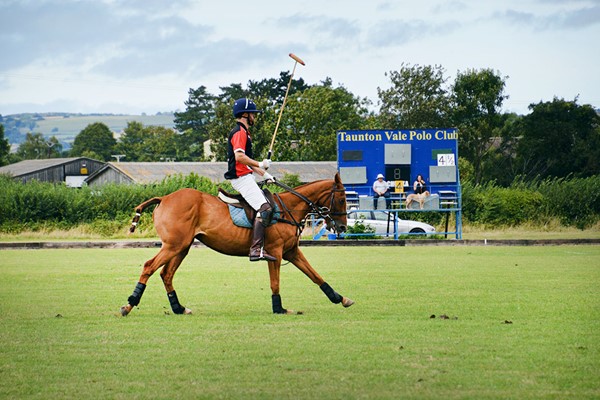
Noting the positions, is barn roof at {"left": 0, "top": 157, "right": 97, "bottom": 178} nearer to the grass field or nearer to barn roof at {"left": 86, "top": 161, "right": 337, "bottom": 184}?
barn roof at {"left": 86, "top": 161, "right": 337, "bottom": 184}

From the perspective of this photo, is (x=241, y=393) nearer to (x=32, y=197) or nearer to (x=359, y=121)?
(x=32, y=197)

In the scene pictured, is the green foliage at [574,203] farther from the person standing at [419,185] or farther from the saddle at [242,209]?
the saddle at [242,209]

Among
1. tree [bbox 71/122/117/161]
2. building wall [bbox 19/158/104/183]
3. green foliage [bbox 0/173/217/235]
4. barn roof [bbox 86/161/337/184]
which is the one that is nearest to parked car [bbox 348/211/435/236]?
green foliage [bbox 0/173/217/235]

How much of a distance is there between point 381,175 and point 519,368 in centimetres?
2617

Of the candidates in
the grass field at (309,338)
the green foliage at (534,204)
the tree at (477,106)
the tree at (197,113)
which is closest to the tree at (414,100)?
the tree at (477,106)

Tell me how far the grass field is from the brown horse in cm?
41

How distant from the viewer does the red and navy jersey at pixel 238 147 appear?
12.8m

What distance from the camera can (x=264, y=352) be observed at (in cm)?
935

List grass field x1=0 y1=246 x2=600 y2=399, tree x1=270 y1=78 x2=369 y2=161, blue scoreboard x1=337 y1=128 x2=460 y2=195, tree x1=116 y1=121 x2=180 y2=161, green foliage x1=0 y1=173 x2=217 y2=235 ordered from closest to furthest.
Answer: grass field x1=0 y1=246 x2=600 y2=399 → blue scoreboard x1=337 y1=128 x2=460 y2=195 → green foliage x1=0 y1=173 x2=217 y2=235 → tree x1=270 y1=78 x2=369 y2=161 → tree x1=116 y1=121 x2=180 y2=161

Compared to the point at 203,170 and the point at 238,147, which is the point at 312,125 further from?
the point at 238,147

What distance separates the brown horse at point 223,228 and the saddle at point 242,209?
2.5 inches

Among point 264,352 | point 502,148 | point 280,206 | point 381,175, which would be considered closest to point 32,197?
point 381,175

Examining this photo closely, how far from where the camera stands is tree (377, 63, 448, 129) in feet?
210

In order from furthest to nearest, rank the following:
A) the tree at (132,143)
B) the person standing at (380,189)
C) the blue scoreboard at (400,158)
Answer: the tree at (132,143), the blue scoreboard at (400,158), the person standing at (380,189)
